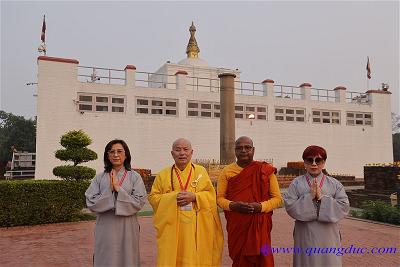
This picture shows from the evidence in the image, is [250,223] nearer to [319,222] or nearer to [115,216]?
[319,222]

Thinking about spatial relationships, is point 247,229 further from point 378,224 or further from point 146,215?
point 146,215

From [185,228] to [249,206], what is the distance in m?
0.71

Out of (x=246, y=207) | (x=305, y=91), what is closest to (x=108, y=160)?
(x=246, y=207)

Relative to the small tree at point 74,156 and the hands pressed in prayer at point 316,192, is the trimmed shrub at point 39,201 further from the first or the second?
the hands pressed in prayer at point 316,192

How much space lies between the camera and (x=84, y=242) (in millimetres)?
7195

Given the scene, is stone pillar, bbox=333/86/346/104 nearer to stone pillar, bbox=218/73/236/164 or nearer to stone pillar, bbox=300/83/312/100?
stone pillar, bbox=300/83/312/100

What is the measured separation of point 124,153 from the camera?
376 cm

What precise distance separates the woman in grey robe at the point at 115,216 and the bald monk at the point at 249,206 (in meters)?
0.97

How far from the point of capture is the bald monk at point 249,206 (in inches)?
135

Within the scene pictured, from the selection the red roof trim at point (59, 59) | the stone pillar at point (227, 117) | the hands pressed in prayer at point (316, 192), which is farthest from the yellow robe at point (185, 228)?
the red roof trim at point (59, 59)

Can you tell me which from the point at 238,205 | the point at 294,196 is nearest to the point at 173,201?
Result: the point at 238,205

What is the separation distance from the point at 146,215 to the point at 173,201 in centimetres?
768

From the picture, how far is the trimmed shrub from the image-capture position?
29.0ft

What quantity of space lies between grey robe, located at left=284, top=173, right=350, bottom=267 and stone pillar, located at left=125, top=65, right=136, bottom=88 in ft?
54.0
